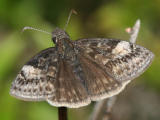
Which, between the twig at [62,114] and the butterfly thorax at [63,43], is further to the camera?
the butterfly thorax at [63,43]

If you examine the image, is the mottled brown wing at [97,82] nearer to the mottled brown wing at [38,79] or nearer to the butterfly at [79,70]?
the butterfly at [79,70]

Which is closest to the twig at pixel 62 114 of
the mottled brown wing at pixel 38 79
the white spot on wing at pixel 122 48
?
the mottled brown wing at pixel 38 79

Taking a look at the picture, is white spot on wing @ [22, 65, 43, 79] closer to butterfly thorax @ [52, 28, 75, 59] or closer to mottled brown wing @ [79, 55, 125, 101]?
butterfly thorax @ [52, 28, 75, 59]

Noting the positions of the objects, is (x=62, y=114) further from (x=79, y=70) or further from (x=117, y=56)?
(x=117, y=56)

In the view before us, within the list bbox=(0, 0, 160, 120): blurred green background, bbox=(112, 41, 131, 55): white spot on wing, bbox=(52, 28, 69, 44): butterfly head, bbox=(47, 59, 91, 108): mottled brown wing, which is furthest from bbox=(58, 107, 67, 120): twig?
bbox=(0, 0, 160, 120): blurred green background

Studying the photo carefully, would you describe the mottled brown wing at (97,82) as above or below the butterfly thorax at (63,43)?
below

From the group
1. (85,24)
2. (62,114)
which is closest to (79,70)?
(62,114)

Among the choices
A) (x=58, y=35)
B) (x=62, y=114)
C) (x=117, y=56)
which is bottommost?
(x=62, y=114)
